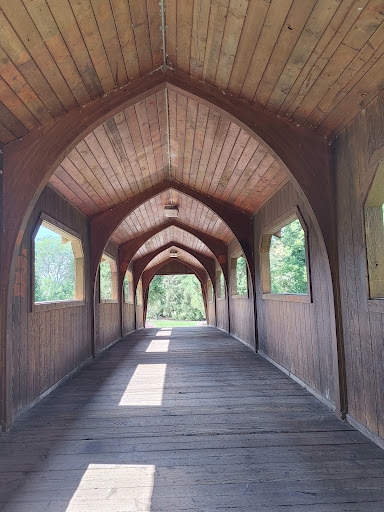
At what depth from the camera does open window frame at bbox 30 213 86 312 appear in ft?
13.5

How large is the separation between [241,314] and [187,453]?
20.3 feet

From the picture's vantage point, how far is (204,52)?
10.1 feet

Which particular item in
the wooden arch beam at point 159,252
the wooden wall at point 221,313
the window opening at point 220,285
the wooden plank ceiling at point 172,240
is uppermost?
the wooden plank ceiling at point 172,240

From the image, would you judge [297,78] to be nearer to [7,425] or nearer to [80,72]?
[80,72]

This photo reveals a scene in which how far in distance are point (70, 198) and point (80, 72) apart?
9.14ft

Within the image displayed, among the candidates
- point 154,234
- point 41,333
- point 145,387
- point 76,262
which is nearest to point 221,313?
point 154,234

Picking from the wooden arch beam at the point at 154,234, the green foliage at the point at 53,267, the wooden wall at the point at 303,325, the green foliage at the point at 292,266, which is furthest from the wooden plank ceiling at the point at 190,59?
the green foliage at the point at 53,267

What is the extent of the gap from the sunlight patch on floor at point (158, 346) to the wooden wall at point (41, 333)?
1980mm

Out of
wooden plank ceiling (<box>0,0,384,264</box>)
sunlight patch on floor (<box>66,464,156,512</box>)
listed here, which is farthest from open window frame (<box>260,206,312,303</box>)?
sunlight patch on floor (<box>66,464,156,512</box>)

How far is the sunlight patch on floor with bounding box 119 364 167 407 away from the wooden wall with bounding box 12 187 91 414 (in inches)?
37.7

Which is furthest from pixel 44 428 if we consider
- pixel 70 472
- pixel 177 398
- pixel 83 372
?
pixel 83 372

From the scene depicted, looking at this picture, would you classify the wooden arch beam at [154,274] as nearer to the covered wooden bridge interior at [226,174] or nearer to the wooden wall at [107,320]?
the wooden wall at [107,320]

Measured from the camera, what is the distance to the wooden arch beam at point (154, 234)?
1011 cm

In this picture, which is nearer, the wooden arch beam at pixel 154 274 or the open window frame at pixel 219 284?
the open window frame at pixel 219 284
